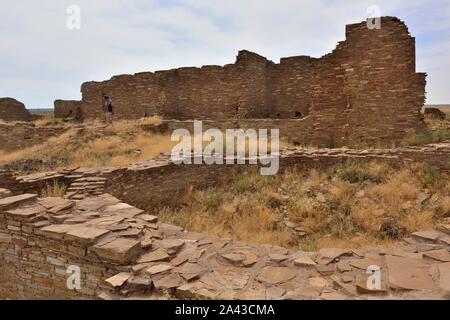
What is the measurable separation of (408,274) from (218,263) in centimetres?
164

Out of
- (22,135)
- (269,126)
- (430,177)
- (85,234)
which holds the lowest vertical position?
(85,234)

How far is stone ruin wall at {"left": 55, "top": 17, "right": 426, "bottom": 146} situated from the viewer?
8.87 metres

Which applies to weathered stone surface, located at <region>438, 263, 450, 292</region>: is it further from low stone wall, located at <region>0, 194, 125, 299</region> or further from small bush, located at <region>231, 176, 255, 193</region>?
small bush, located at <region>231, 176, 255, 193</region>

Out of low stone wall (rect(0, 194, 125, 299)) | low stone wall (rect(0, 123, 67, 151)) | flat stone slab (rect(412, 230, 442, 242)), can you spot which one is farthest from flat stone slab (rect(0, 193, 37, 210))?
low stone wall (rect(0, 123, 67, 151))

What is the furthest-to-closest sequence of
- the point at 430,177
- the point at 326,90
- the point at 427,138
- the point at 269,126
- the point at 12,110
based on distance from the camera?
the point at 12,110 → the point at 269,126 → the point at 326,90 → the point at 427,138 → the point at 430,177

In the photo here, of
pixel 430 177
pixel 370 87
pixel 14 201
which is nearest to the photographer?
pixel 14 201

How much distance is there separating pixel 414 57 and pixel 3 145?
1590 centimetres

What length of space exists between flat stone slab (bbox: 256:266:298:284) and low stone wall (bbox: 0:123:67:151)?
42.4ft

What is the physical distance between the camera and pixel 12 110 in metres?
20.2

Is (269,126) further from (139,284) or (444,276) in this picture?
(139,284)

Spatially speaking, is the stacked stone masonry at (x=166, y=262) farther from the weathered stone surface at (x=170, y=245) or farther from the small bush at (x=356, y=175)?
the small bush at (x=356, y=175)

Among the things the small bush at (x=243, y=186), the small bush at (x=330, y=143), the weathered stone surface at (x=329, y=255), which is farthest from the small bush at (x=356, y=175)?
the weathered stone surface at (x=329, y=255)

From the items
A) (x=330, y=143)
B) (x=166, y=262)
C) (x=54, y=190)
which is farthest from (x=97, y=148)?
(x=166, y=262)

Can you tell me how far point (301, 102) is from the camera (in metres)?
Answer: 13.6
